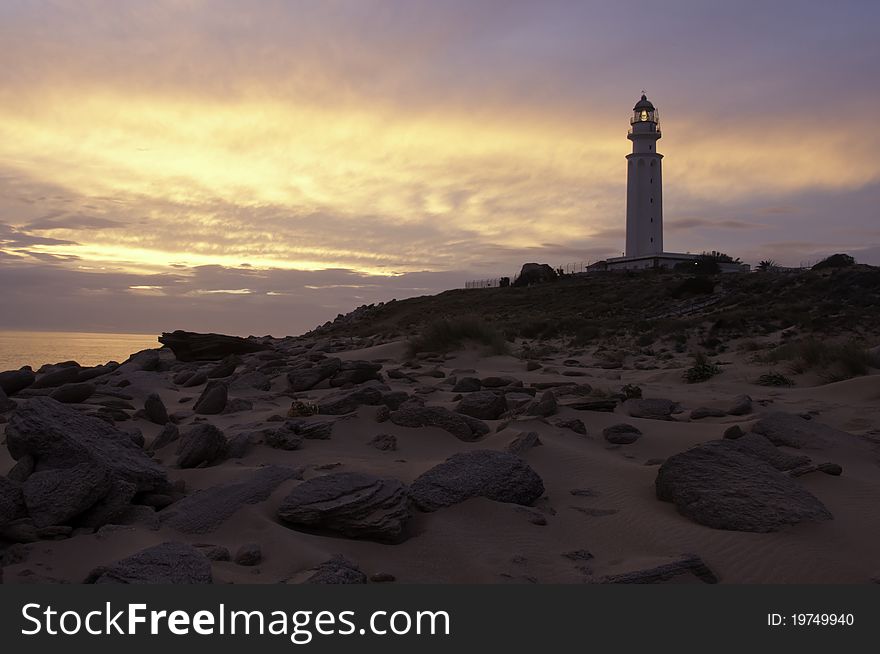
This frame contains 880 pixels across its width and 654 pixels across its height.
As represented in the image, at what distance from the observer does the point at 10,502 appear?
4.77 metres

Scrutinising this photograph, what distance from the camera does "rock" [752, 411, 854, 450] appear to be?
Answer: 297 inches

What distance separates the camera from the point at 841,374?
1240 cm

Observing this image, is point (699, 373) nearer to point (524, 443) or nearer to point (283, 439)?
point (524, 443)

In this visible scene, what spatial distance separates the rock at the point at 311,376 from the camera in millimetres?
11242

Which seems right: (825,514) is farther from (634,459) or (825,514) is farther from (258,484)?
(258,484)

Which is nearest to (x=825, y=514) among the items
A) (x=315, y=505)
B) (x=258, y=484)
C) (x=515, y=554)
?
(x=515, y=554)

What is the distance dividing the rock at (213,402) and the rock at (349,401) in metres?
1.49

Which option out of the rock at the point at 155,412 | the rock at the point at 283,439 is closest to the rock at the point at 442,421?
the rock at the point at 283,439

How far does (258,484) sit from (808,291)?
34.7 meters

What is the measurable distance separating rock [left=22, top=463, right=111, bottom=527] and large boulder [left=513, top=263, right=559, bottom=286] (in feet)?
179

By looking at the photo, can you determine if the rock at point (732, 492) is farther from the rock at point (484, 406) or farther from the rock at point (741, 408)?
the rock at point (741, 408)

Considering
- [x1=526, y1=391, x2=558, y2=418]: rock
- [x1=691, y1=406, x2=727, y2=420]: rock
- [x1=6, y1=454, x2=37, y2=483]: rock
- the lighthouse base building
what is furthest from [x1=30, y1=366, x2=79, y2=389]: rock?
the lighthouse base building

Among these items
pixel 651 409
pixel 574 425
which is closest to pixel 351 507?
pixel 574 425

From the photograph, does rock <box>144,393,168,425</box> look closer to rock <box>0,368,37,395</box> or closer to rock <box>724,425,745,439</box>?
rock <box>0,368,37,395</box>
